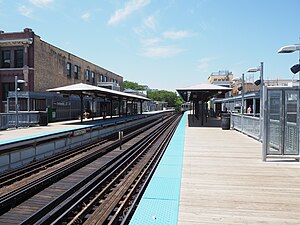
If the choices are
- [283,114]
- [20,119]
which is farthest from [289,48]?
[20,119]

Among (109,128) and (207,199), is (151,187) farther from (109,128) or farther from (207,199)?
(109,128)

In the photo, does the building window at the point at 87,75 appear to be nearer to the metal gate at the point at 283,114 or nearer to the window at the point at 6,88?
the window at the point at 6,88

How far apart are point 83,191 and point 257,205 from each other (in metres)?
4.17

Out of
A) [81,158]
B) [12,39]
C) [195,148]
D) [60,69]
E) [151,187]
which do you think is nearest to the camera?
Result: [151,187]

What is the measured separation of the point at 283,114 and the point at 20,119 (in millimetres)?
14817

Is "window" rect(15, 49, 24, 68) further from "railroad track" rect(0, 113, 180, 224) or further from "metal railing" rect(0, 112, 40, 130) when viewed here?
"railroad track" rect(0, 113, 180, 224)

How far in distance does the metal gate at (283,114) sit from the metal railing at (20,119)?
1371 cm

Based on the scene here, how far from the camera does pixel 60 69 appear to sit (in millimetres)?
31250

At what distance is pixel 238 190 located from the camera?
4.89m

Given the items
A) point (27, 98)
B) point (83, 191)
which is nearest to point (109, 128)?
point (27, 98)

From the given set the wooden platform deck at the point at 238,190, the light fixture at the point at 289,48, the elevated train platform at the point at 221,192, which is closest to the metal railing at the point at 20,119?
the elevated train platform at the point at 221,192

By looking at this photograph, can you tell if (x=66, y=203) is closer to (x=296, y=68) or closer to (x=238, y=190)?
(x=238, y=190)

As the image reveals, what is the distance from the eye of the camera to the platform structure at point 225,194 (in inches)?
146

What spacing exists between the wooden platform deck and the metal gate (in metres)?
0.38
